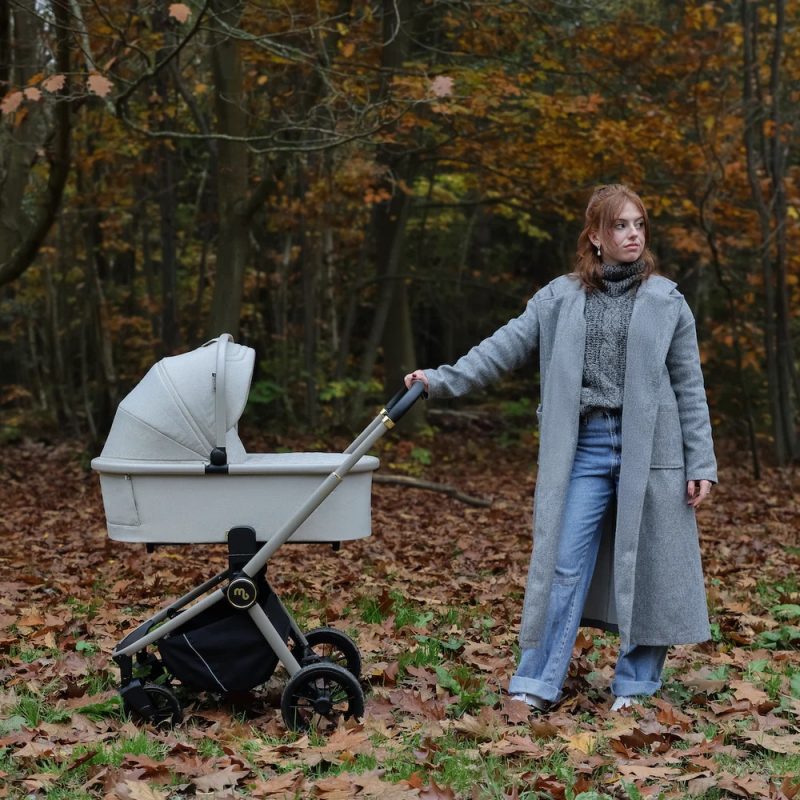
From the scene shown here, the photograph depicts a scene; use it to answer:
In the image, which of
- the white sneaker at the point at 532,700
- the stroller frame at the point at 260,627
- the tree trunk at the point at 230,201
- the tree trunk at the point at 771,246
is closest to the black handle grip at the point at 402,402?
the stroller frame at the point at 260,627

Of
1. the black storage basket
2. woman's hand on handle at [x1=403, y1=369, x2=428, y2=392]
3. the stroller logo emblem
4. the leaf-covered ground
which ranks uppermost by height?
woman's hand on handle at [x1=403, y1=369, x2=428, y2=392]

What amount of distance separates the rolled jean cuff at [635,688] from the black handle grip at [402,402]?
4.71 ft

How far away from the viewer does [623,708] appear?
14.3 feet

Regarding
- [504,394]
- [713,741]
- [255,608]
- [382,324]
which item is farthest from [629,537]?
[504,394]

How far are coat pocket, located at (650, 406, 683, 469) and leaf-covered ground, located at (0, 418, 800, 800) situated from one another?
922mm

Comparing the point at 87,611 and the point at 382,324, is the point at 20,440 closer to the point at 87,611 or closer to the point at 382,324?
the point at 382,324

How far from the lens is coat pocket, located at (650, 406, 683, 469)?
4348 millimetres

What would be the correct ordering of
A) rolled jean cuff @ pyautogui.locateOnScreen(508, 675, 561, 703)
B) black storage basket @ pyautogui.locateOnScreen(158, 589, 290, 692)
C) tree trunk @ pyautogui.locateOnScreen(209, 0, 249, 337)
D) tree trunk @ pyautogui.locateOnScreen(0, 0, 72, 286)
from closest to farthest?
1. black storage basket @ pyautogui.locateOnScreen(158, 589, 290, 692)
2. rolled jean cuff @ pyautogui.locateOnScreen(508, 675, 561, 703)
3. tree trunk @ pyautogui.locateOnScreen(0, 0, 72, 286)
4. tree trunk @ pyautogui.locateOnScreen(209, 0, 249, 337)

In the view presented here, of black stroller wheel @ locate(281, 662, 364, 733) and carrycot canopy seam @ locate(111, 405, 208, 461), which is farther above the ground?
carrycot canopy seam @ locate(111, 405, 208, 461)

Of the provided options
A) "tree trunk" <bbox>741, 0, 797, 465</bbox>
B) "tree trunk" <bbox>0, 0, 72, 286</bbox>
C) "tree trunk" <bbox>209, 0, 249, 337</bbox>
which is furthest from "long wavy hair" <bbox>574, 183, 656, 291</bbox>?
"tree trunk" <bbox>741, 0, 797, 465</bbox>

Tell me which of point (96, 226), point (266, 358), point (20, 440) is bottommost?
point (20, 440)

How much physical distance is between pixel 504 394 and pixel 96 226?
34.0 ft

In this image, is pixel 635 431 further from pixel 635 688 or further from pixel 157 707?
pixel 157 707

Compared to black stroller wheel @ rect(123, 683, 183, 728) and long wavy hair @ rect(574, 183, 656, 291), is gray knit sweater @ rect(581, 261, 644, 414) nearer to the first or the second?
long wavy hair @ rect(574, 183, 656, 291)
